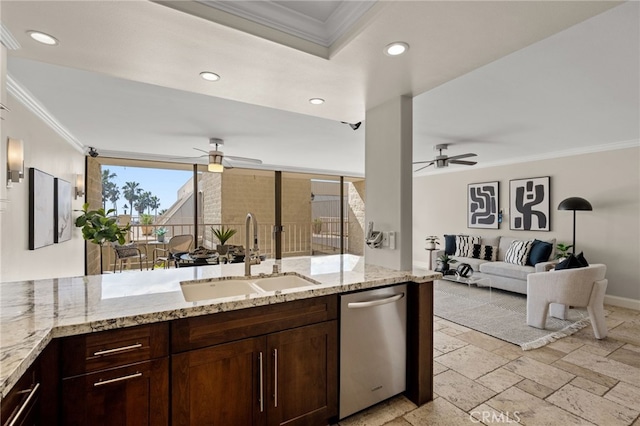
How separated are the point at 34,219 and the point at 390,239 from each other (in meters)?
3.32

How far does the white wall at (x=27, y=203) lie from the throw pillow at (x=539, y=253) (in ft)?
20.1

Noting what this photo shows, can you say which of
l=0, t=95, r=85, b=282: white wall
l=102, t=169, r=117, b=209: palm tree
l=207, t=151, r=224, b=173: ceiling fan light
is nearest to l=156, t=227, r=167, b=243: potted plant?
l=102, t=169, r=117, b=209: palm tree

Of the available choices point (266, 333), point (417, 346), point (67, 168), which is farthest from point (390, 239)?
point (67, 168)

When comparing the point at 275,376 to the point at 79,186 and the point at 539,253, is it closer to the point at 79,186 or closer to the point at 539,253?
the point at 79,186

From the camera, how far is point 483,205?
6.09 meters

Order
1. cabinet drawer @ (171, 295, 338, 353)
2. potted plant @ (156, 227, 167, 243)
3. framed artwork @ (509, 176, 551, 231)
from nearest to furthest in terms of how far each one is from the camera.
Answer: cabinet drawer @ (171, 295, 338, 353)
framed artwork @ (509, 176, 551, 231)
potted plant @ (156, 227, 167, 243)

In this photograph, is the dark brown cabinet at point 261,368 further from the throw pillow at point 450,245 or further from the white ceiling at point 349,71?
the throw pillow at point 450,245

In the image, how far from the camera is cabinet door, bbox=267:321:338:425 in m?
1.60

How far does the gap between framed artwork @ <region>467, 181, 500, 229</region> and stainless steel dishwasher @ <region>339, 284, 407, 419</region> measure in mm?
4801

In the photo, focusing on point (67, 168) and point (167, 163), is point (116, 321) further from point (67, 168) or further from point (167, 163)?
point (167, 163)

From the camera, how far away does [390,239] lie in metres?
2.32

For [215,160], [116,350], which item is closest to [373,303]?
[116,350]

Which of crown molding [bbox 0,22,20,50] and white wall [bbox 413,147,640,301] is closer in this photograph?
crown molding [bbox 0,22,20,50]

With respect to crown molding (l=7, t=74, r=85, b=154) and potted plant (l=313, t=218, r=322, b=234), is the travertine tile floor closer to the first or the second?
crown molding (l=7, t=74, r=85, b=154)
